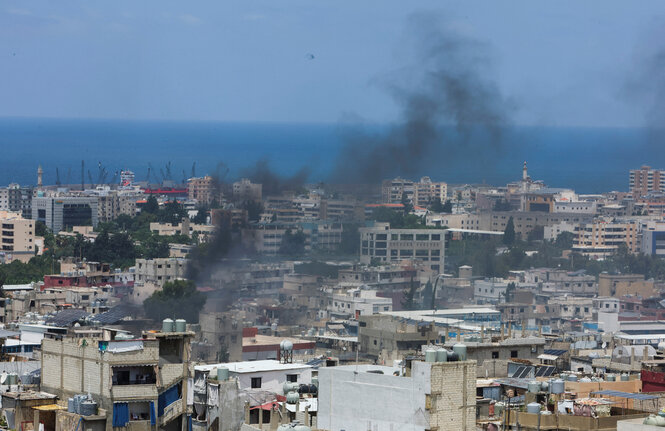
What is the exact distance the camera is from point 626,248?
65.3 metres

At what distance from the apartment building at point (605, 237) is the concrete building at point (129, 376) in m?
51.6

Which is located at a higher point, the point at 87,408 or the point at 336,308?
the point at 87,408

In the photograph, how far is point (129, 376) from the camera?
14.9m

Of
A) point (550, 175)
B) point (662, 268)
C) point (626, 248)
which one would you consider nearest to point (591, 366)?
point (662, 268)

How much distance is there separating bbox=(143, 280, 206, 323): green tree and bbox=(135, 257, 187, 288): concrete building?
4202 mm

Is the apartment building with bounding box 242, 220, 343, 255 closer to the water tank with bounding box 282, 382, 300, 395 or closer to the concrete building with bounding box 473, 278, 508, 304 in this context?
the concrete building with bounding box 473, 278, 508, 304

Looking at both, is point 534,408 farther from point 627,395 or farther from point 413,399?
point 627,395

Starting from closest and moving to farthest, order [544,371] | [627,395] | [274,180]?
1. [627,395]
2. [544,371]
3. [274,180]

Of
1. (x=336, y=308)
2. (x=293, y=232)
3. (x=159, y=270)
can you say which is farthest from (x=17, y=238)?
(x=336, y=308)

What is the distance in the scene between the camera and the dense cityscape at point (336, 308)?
14758 millimetres

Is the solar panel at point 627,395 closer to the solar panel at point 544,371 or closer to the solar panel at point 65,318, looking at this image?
the solar panel at point 544,371

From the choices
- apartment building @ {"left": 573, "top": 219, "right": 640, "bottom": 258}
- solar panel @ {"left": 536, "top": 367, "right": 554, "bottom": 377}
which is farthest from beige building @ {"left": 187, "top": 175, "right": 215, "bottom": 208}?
solar panel @ {"left": 536, "top": 367, "right": 554, "bottom": 377}

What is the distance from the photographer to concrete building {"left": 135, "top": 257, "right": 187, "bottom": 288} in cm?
4625

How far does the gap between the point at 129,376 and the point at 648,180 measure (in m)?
83.2
